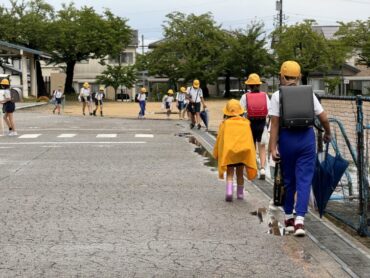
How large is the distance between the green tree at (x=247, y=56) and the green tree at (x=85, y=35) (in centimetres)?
1011

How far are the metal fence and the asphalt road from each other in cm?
88

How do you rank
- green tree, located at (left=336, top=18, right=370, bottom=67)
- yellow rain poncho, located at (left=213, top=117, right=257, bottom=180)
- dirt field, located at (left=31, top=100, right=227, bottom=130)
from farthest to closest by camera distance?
green tree, located at (left=336, top=18, right=370, bottom=67) < dirt field, located at (left=31, top=100, right=227, bottom=130) < yellow rain poncho, located at (left=213, top=117, right=257, bottom=180)

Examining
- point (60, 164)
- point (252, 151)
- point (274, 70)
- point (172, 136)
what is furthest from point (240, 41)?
point (252, 151)

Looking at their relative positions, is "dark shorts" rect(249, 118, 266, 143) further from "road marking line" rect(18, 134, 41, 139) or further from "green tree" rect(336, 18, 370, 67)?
"green tree" rect(336, 18, 370, 67)

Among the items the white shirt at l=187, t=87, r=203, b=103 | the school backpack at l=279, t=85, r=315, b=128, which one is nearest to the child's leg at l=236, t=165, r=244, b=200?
the school backpack at l=279, t=85, r=315, b=128

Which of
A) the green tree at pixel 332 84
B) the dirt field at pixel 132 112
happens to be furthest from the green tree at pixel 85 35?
the green tree at pixel 332 84

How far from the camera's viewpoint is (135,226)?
22.1 feet

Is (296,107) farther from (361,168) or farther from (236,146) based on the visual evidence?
(236,146)

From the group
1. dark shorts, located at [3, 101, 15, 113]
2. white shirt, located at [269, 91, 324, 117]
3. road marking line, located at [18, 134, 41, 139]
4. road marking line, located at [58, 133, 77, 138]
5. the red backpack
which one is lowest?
road marking line, located at [58, 133, 77, 138]

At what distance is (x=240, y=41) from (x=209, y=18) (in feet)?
15.1

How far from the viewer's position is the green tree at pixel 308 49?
5331cm

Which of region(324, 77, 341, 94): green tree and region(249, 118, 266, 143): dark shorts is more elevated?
region(249, 118, 266, 143): dark shorts

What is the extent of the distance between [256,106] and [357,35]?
45.1 metres

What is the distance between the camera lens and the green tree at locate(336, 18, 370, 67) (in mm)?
51844
